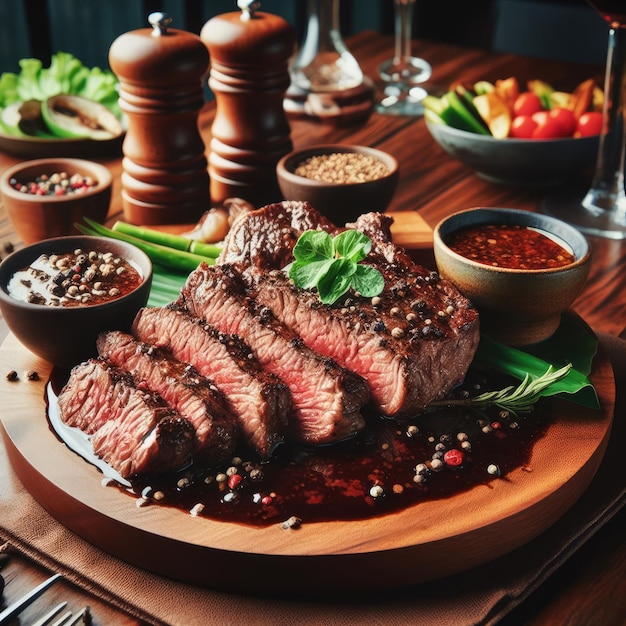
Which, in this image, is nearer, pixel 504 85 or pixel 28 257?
pixel 28 257

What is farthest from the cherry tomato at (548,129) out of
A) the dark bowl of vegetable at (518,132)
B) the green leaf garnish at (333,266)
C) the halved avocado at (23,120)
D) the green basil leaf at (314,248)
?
the halved avocado at (23,120)

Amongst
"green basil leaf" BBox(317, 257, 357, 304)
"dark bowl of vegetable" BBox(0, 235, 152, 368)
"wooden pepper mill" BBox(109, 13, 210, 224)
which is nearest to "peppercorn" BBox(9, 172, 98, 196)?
"wooden pepper mill" BBox(109, 13, 210, 224)

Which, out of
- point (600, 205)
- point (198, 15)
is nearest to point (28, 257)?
point (600, 205)

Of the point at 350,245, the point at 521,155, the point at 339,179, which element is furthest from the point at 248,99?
the point at 350,245

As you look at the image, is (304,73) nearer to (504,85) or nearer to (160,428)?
(504,85)

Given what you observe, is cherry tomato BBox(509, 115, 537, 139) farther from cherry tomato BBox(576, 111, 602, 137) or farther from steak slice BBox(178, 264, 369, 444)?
steak slice BBox(178, 264, 369, 444)

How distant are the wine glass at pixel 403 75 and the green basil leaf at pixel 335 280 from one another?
8.11 ft

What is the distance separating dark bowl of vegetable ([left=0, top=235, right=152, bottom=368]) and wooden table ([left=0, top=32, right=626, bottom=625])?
684 millimetres

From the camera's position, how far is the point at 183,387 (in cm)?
221

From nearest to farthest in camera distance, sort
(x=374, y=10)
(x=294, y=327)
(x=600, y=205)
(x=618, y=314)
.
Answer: (x=294, y=327) < (x=618, y=314) < (x=600, y=205) < (x=374, y=10)

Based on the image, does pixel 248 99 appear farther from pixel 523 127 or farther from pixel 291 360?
pixel 291 360

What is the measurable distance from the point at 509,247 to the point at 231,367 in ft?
3.25

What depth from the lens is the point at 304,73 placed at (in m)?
4.71

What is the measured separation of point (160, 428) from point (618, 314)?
1753mm
